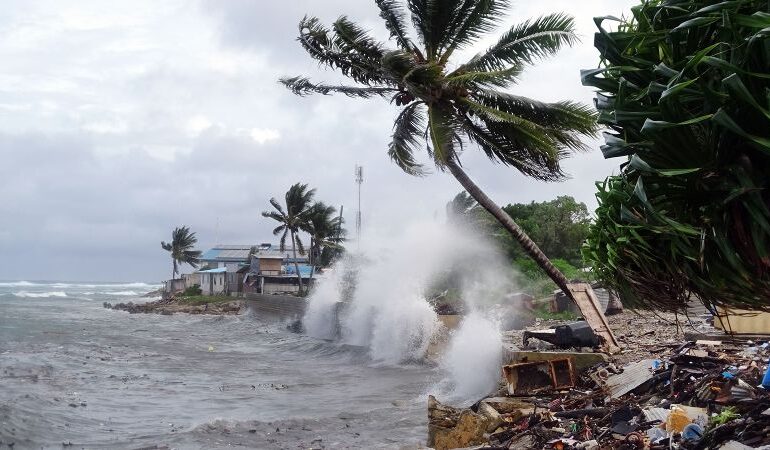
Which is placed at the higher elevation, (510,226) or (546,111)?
(546,111)

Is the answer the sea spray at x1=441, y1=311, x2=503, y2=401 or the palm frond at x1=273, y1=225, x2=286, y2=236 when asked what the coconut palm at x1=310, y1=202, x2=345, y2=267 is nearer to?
the palm frond at x1=273, y1=225, x2=286, y2=236

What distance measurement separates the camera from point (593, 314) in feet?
46.6

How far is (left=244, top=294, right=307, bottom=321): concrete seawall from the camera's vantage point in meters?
46.9

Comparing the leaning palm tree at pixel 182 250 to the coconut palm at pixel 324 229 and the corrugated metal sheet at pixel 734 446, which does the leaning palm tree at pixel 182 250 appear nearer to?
the coconut palm at pixel 324 229

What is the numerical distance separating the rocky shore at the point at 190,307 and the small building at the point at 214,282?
3794mm

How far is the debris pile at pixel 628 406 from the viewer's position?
6535 millimetres

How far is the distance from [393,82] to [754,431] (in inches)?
373

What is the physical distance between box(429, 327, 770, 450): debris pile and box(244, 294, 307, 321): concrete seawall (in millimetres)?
35059

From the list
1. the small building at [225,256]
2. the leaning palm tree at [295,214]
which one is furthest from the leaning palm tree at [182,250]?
the leaning palm tree at [295,214]

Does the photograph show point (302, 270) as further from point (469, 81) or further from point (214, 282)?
point (469, 81)

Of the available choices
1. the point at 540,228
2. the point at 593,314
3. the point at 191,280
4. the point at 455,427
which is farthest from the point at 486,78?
the point at 191,280

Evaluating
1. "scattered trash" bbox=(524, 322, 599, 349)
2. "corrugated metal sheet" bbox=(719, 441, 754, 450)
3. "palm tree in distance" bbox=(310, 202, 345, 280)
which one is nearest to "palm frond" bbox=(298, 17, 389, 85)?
"scattered trash" bbox=(524, 322, 599, 349)

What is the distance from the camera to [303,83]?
51.8ft

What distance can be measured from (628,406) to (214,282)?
247ft
